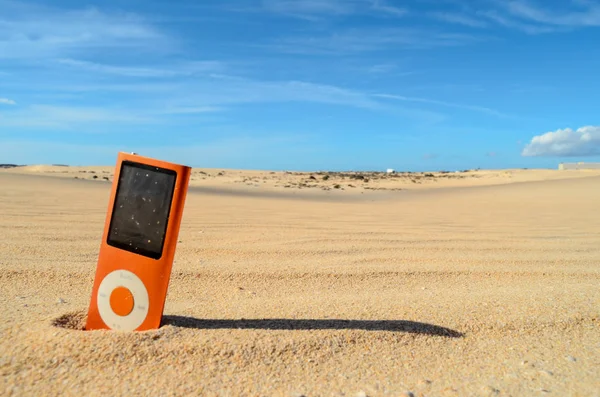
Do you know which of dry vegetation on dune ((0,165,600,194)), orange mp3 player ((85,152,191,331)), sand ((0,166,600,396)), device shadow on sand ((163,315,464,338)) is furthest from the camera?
dry vegetation on dune ((0,165,600,194))

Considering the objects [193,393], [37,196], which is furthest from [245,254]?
[37,196]

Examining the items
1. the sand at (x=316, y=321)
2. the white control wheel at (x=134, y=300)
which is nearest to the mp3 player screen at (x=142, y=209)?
the white control wheel at (x=134, y=300)

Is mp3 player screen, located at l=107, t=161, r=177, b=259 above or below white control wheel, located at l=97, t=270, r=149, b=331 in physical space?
above

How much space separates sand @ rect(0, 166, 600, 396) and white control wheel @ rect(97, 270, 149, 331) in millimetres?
107

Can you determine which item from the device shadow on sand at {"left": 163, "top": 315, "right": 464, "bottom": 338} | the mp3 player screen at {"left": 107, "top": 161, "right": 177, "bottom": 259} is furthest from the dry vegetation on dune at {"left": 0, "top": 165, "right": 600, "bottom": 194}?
the mp3 player screen at {"left": 107, "top": 161, "right": 177, "bottom": 259}

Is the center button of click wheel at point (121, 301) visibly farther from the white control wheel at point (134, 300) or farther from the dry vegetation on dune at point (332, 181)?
the dry vegetation on dune at point (332, 181)

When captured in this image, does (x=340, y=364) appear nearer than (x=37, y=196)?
Yes

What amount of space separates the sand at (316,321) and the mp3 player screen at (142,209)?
396mm

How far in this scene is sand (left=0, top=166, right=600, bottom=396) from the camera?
6.31ft

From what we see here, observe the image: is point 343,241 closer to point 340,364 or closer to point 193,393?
point 340,364

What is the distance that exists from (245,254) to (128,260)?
7.80 ft

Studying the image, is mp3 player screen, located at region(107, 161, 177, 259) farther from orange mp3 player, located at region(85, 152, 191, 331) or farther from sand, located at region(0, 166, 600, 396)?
sand, located at region(0, 166, 600, 396)

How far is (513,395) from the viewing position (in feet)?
6.21

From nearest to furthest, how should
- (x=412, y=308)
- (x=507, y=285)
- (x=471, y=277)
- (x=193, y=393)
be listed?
(x=193, y=393) < (x=412, y=308) < (x=507, y=285) < (x=471, y=277)
